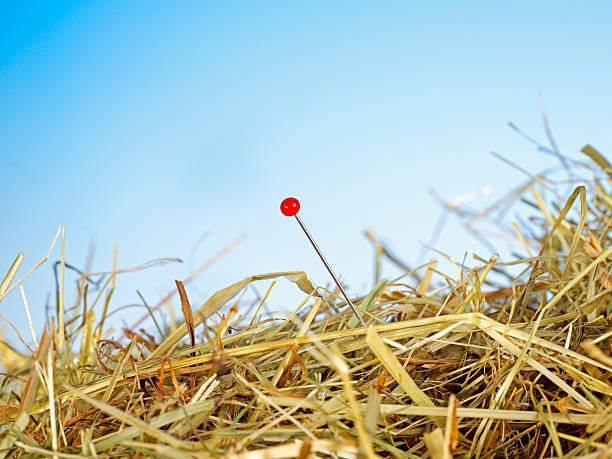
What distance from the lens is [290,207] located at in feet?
1.35

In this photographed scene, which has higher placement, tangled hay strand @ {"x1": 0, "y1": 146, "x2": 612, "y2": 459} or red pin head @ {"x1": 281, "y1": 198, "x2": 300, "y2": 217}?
red pin head @ {"x1": 281, "y1": 198, "x2": 300, "y2": 217}

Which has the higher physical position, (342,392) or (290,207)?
(290,207)

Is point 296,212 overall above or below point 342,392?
above

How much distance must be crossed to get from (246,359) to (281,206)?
0.13m

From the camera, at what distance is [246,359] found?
434 millimetres

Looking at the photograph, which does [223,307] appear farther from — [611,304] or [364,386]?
[611,304]

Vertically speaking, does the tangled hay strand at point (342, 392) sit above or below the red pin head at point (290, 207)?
below

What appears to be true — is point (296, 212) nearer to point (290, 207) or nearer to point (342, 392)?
point (290, 207)

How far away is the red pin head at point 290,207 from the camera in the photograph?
409mm

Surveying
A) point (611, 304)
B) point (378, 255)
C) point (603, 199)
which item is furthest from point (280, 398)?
point (603, 199)

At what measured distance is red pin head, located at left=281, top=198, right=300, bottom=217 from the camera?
41 cm

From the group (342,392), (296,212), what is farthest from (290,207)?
(342,392)

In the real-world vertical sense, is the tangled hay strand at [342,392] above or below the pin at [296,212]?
below

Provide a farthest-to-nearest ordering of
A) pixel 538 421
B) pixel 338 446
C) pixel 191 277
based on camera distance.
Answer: pixel 191 277
pixel 538 421
pixel 338 446
